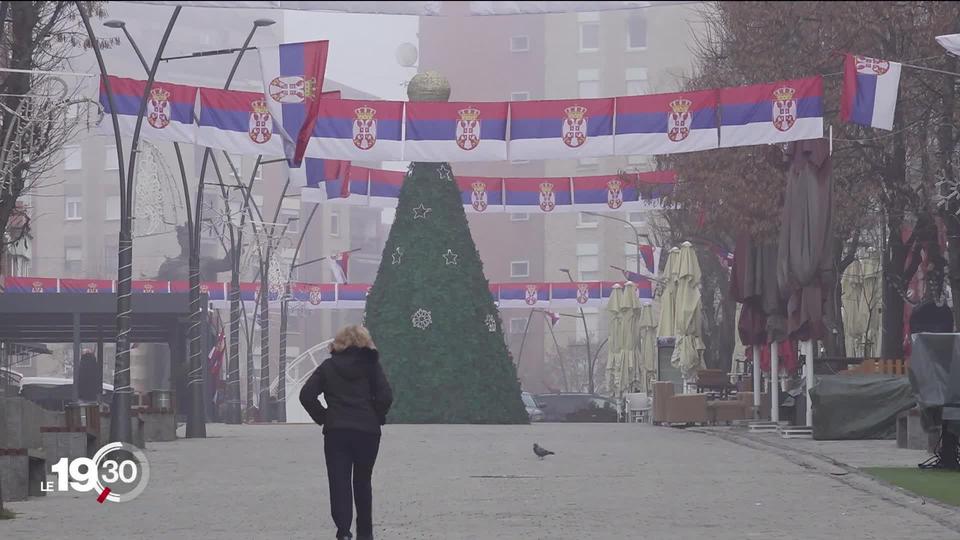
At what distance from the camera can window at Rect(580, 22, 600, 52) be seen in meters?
127

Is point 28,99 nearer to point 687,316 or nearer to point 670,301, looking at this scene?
point 687,316

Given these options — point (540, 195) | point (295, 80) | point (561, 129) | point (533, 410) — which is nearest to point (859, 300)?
point (540, 195)

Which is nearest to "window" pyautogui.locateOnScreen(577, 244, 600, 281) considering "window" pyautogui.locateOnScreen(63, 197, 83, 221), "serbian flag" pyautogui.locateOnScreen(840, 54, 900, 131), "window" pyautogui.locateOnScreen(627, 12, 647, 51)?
"window" pyautogui.locateOnScreen(627, 12, 647, 51)

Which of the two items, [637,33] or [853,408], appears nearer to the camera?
[853,408]

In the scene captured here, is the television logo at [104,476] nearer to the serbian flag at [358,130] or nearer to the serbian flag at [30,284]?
the serbian flag at [358,130]

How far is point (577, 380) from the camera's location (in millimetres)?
119188

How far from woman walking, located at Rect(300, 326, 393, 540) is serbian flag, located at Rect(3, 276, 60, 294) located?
5387 cm

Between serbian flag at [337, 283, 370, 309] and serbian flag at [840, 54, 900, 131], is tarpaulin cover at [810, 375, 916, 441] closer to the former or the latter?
serbian flag at [840, 54, 900, 131]

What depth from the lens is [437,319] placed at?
39.0m

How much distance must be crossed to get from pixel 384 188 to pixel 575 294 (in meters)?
36.0

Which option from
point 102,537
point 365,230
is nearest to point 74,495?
point 102,537

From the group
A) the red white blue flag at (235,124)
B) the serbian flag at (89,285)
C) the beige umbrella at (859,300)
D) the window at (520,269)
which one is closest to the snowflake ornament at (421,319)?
the red white blue flag at (235,124)

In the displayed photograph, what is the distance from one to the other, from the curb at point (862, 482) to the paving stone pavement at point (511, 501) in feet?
0.33

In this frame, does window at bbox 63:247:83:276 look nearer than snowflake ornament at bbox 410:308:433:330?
No
